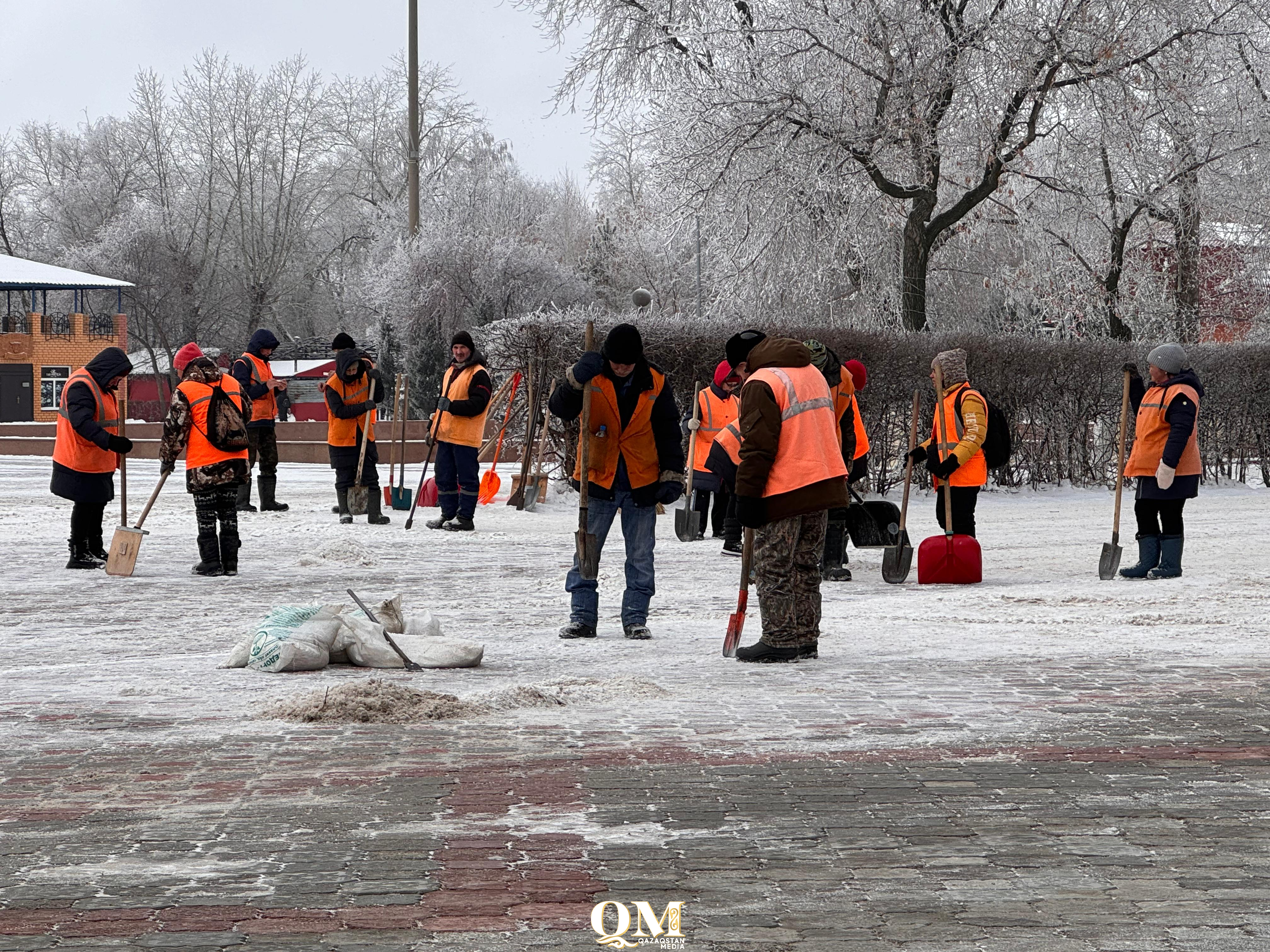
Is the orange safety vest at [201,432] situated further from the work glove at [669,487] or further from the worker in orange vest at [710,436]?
the worker in orange vest at [710,436]

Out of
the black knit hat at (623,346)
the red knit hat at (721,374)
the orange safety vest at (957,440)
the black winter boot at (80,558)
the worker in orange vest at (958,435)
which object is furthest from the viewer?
the red knit hat at (721,374)

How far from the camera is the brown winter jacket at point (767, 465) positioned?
7.66 m

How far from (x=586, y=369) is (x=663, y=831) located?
403 centimetres

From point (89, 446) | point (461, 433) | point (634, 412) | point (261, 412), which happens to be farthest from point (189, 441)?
point (261, 412)

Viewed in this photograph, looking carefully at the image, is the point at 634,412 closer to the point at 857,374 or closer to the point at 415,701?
the point at 415,701

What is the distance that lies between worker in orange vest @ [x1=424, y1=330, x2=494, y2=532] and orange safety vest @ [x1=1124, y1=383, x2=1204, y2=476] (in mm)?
6061

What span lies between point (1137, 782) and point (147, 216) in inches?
2319

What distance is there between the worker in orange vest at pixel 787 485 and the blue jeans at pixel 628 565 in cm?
98

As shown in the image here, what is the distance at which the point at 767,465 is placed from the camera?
768cm

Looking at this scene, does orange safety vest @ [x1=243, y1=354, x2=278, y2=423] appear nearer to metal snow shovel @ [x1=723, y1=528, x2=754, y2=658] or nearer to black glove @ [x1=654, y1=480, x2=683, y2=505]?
black glove @ [x1=654, y1=480, x2=683, y2=505]

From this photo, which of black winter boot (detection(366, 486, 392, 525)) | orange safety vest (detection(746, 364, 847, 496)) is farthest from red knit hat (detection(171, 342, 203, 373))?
orange safety vest (detection(746, 364, 847, 496))

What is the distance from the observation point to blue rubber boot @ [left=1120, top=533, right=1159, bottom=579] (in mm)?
11789

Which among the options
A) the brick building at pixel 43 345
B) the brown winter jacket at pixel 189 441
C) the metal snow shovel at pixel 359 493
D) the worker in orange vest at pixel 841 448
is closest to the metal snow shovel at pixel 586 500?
the worker in orange vest at pixel 841 448

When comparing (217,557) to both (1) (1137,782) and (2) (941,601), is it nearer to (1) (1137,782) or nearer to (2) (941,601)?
(2) (941,601)
